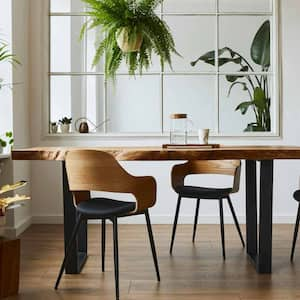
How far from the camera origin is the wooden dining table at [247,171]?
2605mm

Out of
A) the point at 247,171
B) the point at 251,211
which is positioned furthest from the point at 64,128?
the point at 251,211

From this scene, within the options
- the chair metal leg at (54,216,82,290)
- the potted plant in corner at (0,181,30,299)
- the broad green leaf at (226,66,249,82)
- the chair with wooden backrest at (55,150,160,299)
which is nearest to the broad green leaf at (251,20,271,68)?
the broad green leaf at (226,66,249,82)

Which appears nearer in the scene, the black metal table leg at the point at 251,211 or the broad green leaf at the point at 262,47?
the black metal table leg at the point at 251,211

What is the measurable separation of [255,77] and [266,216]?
7.00 ft

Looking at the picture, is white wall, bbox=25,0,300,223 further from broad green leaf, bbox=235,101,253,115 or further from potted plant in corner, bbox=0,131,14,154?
potted plant in corner, bbox=0,131,14,154

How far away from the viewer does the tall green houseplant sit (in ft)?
15.2

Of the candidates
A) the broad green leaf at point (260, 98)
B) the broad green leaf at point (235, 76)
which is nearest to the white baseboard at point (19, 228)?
the broad green leaf at point (235, 76)

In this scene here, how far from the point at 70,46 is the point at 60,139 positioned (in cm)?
92

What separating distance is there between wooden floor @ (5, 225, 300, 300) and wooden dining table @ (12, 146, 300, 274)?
10 centimetres

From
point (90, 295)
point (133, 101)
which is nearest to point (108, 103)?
point (133, 101)

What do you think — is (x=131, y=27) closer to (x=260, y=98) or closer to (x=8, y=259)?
(x=8, y=259)

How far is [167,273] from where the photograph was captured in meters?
2.89

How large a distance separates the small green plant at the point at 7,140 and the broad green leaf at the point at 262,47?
7.88 ft

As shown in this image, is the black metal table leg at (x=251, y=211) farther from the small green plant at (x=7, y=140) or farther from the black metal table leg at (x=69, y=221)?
the small green plant at (x=7, y=140)
